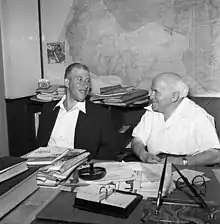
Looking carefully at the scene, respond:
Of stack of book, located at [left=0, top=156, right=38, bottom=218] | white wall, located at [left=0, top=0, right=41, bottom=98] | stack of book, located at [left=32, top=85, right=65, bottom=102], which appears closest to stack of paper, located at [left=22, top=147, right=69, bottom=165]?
stack of book, located at [left=0, top=156, right=38, bottom=218]

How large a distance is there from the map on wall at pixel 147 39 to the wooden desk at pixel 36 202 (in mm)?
1724

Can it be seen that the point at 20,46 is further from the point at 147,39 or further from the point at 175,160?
the point at 175,160

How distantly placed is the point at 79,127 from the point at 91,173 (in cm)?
92

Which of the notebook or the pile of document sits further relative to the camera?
the pile of document

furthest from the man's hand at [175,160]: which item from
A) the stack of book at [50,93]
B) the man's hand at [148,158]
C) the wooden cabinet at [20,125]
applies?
the wooden cabinet at [20,125]

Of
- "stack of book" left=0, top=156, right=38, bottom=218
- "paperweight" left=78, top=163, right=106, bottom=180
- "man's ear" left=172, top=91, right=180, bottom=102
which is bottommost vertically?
"paperweight" left=78, top=163, right=106, bottom=180

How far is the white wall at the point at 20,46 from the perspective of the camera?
3236mm

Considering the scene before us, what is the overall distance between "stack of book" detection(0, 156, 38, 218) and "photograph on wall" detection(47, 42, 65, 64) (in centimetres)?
227

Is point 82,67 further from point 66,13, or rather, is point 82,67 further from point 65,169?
point 65,169

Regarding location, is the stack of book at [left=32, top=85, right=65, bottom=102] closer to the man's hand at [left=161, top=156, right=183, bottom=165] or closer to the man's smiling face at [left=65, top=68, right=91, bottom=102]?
the man's smiling face at [left=65, top=68, right=91, bottom=102]

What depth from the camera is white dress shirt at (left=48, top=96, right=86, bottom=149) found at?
2.40 meters

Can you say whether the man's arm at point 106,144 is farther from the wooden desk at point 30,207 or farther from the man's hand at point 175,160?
the wooden desk at point 30,207

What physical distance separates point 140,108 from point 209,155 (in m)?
1.18

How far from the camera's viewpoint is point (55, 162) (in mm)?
1565
